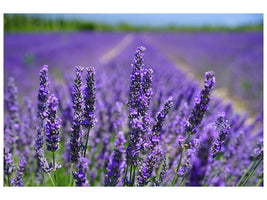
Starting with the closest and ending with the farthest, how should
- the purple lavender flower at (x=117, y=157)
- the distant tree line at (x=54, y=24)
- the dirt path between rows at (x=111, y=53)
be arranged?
the purple lavender flower at (x=117, y=157) < the distant tree line at (x=54, y=24) < the dirt path between rows at (x=111, y=53)

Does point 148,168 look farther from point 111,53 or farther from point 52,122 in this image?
point 111,53

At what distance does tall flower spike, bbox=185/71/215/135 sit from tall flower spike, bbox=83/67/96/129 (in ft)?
1.86

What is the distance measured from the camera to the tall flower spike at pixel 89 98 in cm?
121

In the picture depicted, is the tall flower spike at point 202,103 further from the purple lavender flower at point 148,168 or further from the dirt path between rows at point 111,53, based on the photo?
the dirt path between rows at point 111,53

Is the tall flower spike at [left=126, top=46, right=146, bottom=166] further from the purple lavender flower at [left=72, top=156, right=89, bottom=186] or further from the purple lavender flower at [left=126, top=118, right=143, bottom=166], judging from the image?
the purple lavender flower at [left=72, top=156, right=89, bottom=186]

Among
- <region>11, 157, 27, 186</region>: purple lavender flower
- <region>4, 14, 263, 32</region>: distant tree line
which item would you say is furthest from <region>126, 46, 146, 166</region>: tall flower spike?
<region>4, 14, 263, 32</region>: distant tree line

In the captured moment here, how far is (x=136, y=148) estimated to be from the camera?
3.95 ft

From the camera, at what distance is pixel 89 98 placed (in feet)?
4.08

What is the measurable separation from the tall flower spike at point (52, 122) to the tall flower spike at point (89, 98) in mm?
161

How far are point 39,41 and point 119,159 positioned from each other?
39.4 ft

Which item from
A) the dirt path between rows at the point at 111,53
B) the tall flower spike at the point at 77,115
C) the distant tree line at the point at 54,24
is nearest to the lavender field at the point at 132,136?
the tall flower spike at the point at 77,115

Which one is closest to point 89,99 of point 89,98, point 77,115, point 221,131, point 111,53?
point 89,98
